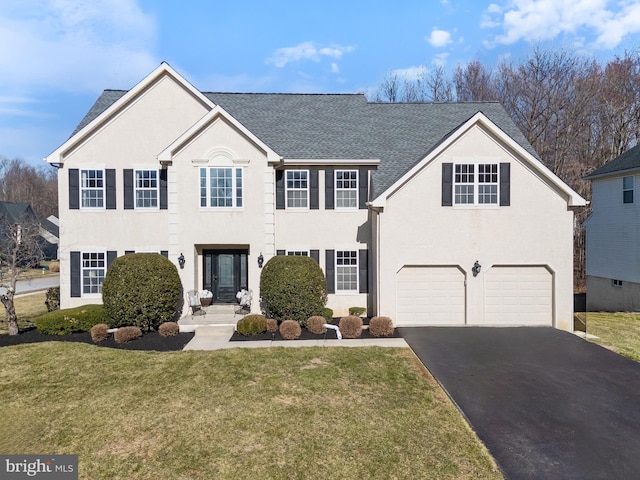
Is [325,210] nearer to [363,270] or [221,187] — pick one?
[363,270]

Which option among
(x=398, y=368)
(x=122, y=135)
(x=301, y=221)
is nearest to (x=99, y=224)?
(x=122, y=135)

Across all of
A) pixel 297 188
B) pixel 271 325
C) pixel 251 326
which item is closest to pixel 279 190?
pixel 297 188

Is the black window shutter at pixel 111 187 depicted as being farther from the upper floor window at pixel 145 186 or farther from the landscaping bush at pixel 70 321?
the landscaping bush at pixel 70 321

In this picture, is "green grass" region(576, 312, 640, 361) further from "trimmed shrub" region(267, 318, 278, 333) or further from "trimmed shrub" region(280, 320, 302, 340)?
"trimmed shrub" region(267, 318, 278, 333)

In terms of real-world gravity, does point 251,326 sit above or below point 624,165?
below

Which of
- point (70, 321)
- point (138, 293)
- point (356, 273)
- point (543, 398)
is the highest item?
point (356, 273)

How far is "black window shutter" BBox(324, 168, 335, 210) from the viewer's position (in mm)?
15539

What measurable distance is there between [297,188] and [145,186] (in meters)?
6.24

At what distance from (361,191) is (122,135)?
10125mm

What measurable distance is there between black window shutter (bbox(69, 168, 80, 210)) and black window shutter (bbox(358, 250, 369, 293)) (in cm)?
1181

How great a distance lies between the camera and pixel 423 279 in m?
13.8

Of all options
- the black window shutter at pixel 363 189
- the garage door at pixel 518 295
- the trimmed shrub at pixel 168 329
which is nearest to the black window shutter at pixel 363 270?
the black window shutter at pixel 363 189

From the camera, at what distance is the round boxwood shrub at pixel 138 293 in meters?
12.7

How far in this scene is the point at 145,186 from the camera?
15.1m
